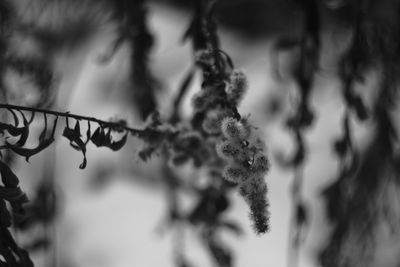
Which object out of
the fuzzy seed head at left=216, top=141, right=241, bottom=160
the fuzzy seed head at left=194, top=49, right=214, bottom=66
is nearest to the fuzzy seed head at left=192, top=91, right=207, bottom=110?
the fuzzy seed head at left=194, top=49, right=214, bottom=66

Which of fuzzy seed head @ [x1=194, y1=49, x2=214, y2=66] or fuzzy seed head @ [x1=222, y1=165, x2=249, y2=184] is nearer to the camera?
fuzzy seed head @ [x1=222, y1=165, x2=249, y2=184]

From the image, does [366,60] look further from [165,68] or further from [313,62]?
[165,68]

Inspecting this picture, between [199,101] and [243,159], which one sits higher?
[199,101]

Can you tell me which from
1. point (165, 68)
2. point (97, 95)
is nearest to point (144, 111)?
point (97, 95)

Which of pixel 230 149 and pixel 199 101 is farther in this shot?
pixel 199 101

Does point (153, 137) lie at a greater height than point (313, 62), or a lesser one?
lesser

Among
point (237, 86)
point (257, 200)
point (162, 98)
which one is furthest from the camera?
point (162, 98)

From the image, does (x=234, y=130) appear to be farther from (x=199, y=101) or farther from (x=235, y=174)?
(x=199, y=101)

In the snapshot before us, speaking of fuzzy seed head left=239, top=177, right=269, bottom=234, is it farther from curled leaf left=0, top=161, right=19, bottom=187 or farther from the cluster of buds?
curled leaf left=0, top=161, right=19, bottom=187

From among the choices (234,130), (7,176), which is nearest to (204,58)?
(234,130)

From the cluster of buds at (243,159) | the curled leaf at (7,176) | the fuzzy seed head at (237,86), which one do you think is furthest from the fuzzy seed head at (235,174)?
the curled leaf at (7,176)

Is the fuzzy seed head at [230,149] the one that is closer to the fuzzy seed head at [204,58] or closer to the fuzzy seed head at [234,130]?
the fuzzy seed head at [234,130]
